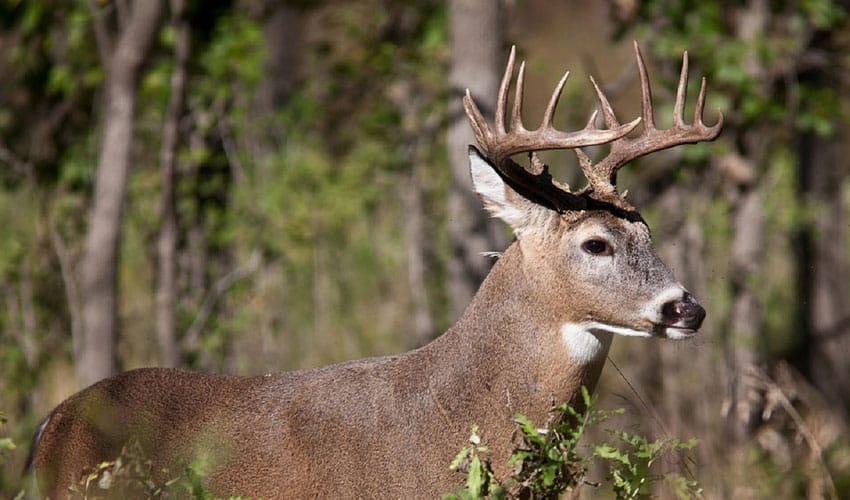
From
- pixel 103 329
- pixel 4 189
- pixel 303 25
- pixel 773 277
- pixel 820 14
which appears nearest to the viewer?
pixel 103 329

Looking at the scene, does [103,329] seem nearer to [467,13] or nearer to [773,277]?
[467,13]

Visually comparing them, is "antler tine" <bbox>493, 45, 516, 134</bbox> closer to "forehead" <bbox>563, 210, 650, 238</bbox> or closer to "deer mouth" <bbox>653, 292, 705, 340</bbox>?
"forehead" <bbox>563, 210, 650, 238</bbox>

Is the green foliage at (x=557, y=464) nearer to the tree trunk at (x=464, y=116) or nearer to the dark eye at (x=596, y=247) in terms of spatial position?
the dark eye at (x=596, y=247)

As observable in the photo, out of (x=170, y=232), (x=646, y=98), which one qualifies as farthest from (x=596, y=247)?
(x=170, y=232)

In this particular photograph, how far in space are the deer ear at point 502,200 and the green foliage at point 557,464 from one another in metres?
0.89

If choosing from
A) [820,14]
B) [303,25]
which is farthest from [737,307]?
[303,25]

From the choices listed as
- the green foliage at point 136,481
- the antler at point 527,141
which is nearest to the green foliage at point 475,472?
the green foliage at point 136,481

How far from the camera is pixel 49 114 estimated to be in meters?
9.03

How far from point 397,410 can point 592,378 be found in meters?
0.73

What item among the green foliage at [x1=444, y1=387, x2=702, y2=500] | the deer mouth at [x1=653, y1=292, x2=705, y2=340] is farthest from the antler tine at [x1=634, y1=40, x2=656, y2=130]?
the green foliage at [x1=444, y1=387, x2=702, y2=500]

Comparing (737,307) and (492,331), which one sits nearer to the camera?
(492,331)

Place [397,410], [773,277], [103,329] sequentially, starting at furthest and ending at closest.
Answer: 1. [773,277]
2. [103,329]
3. [397,410]

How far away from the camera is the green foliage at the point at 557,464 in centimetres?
431

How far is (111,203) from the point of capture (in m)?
6.96
